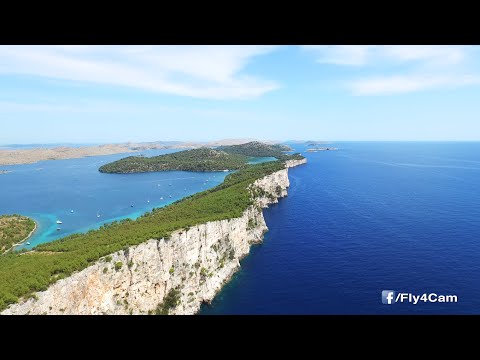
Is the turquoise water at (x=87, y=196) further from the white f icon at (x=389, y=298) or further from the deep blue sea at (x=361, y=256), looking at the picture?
the white f icon at (x=389, y=298)

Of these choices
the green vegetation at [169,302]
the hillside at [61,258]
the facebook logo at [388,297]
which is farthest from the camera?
the facebook logo at [388,297]

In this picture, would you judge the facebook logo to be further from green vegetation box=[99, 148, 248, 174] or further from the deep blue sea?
green vegetation box=[99, 148, 248, 174]

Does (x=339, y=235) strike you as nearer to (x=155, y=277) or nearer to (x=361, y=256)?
(x=361, y=256)

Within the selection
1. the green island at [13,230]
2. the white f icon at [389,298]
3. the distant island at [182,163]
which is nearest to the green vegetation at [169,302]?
the white f icon at [389,298]

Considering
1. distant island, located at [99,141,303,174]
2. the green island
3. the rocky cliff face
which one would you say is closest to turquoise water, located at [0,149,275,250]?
the green island

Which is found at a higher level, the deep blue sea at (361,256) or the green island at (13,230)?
the green island at (13,230)
